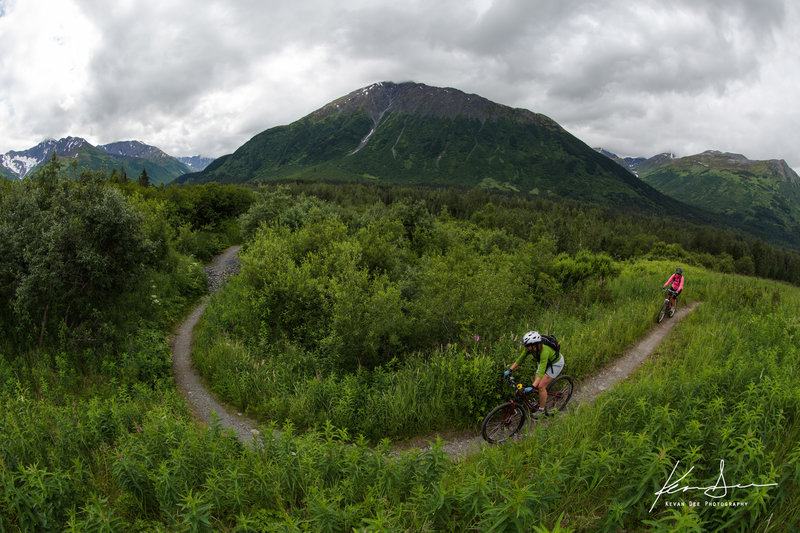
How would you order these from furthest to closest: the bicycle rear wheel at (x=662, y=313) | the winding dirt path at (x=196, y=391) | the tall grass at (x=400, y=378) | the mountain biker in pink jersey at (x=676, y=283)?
the mountain biker in pink jersey at (x=676, y=283) → the bicycle rear wheel at (x=662, y=313) → the winding dirt path at (x=196, y=391) → the tall grass at (x=400, y=378)

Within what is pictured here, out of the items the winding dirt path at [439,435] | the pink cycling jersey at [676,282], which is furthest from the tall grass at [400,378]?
the pink cycling jersey at [676,282]

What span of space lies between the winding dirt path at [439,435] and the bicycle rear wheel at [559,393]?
28cm

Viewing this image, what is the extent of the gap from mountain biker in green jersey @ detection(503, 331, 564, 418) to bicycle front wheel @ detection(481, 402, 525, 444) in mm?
442

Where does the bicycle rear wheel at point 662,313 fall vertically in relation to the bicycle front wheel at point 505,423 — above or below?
above

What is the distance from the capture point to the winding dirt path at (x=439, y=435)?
759 cm

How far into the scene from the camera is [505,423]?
7363 mm

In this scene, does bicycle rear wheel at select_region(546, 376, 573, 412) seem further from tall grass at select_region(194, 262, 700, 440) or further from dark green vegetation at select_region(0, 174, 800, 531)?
dark green vegetation at select_region(0, 174, 800, 531)

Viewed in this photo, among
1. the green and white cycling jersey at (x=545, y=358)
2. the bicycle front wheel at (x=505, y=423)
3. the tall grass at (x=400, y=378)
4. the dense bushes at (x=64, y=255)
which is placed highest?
the dense bushes at (x=64, y=255)

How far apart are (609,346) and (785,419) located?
5.42 meters

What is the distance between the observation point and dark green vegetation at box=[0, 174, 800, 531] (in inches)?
164

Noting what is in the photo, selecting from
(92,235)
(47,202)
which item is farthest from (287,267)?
(47,202)

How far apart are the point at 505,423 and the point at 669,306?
35.5 ft

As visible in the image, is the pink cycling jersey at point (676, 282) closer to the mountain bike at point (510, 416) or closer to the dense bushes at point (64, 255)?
the mountain bike at point (510, 416)

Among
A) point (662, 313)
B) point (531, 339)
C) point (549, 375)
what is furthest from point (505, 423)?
point (662, 313)
